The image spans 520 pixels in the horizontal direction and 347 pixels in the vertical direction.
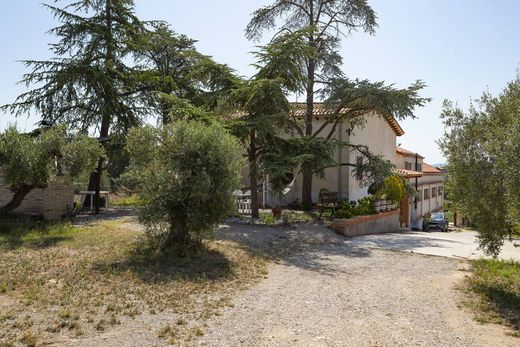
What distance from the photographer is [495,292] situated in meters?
7.82

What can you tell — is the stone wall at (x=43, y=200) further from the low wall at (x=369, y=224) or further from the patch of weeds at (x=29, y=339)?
the patch of weeds at (x=29, y=339)

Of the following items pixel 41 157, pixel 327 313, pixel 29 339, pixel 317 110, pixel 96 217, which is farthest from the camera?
pixel 317 110

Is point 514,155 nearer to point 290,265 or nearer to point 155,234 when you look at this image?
point 290,265

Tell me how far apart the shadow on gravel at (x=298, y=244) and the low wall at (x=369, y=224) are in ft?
1.65

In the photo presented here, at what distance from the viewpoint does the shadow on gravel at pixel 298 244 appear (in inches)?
409

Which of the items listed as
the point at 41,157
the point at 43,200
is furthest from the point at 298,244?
the point at 43,200

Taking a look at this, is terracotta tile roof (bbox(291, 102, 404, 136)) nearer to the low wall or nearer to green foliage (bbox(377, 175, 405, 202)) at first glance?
green foliage (bbox(377, 175, 405, 202))

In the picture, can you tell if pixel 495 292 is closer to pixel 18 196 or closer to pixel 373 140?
pixel 18 196

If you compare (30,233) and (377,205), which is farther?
(377,205)

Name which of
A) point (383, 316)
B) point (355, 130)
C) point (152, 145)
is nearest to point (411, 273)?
point (383, 316)

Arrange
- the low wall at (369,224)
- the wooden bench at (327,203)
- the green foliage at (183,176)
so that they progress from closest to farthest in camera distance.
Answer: the green foliage at (183,176), the low wall at (369,224), the wooden bench at (327,203)

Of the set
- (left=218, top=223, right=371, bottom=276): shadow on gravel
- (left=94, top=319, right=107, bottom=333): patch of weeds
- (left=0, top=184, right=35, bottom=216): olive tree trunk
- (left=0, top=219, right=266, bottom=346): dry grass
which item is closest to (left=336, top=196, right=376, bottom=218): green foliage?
(left=218, top=223, right=371, bottom=276): shadow on gravel

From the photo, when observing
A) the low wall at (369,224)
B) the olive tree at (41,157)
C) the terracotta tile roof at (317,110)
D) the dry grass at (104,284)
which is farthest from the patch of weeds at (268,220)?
the olive tree at (41,157)

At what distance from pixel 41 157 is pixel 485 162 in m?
12.0
